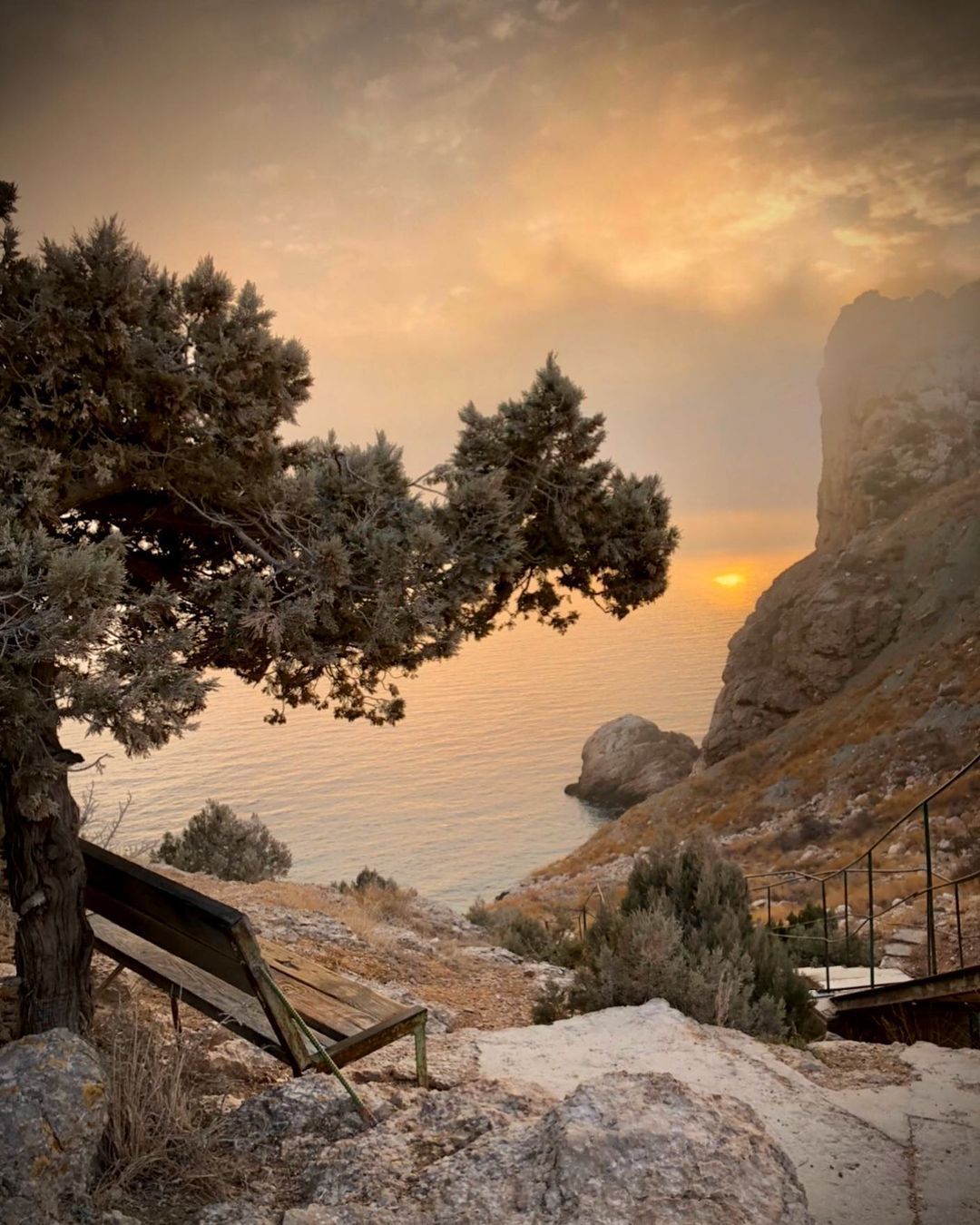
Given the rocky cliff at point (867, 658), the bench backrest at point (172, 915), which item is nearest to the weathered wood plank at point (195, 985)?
the bench backrest at point (172, 915)

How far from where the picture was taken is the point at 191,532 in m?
5.60

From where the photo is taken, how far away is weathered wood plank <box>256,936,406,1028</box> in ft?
15.6

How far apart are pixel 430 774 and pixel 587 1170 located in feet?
179

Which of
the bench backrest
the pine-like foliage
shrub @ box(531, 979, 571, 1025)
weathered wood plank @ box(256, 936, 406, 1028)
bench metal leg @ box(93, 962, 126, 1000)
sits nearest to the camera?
the pine-like foliage

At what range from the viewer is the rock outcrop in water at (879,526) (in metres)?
55.4

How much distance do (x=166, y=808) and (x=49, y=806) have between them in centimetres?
3771

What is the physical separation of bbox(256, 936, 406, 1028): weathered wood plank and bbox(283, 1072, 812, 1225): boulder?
1008 mm

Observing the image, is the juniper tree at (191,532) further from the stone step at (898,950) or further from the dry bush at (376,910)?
the stone step at (898,950)

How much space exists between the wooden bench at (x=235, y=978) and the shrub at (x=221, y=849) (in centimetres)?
1308

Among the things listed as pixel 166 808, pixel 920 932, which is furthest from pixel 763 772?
pixel 920 932

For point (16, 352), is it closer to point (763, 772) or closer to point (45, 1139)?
point (45, 1139)

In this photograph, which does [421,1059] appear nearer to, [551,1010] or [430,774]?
[551,1010]

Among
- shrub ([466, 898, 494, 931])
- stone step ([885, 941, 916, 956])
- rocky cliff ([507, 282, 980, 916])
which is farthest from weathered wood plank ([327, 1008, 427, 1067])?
shrub ([466, 898, 494, 931])

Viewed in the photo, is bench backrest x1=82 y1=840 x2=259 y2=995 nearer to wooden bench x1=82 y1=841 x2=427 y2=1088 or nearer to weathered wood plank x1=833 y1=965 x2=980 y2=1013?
wooden bench x1=82 y1=841 x2=427 y2=1088
